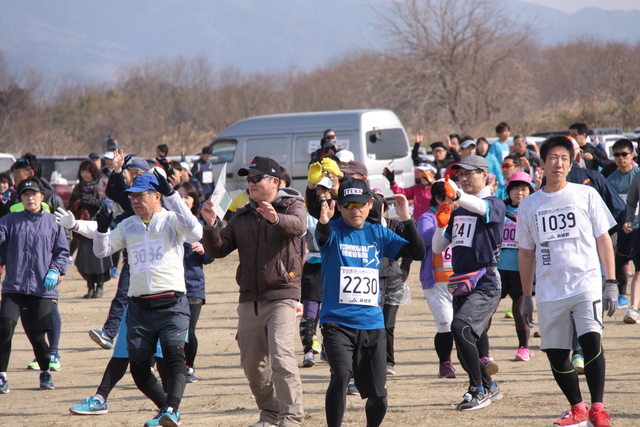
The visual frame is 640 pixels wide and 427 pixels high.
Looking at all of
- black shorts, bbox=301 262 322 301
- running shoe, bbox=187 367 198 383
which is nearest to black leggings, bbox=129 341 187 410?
running shoe, bbox=187 367 198 383

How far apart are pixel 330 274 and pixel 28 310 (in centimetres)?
334

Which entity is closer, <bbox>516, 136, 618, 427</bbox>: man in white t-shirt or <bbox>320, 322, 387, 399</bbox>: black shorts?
<bbox>320, 322, 387, 399</bbox>: black shorts

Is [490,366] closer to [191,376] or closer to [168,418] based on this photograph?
[168,418]

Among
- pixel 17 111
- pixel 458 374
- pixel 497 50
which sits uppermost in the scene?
pixel 497 50

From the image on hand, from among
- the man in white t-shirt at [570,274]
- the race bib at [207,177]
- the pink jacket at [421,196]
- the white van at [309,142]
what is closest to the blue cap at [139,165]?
the man in white t-shirt at [570,274]

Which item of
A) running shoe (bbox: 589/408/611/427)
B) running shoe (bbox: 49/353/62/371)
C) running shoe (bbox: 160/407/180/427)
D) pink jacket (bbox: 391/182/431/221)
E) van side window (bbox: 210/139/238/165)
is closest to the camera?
running shoe (bbox: 589/408/611/427)

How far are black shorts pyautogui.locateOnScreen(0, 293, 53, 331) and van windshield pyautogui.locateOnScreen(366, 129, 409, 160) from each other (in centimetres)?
Result: 1144

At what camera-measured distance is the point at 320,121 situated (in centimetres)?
1817

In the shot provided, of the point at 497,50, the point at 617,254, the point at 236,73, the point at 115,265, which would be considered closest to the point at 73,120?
the point at 497,50

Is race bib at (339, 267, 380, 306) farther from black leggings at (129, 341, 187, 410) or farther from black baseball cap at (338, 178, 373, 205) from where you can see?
black leggings at (129, 341, 187, 410)

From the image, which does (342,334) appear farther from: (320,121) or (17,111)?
(17,111)

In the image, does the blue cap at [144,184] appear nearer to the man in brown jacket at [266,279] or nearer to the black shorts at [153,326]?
the man in brown jacket at [266,279]

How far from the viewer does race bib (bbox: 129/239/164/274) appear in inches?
218

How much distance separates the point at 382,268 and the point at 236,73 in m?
76.1
